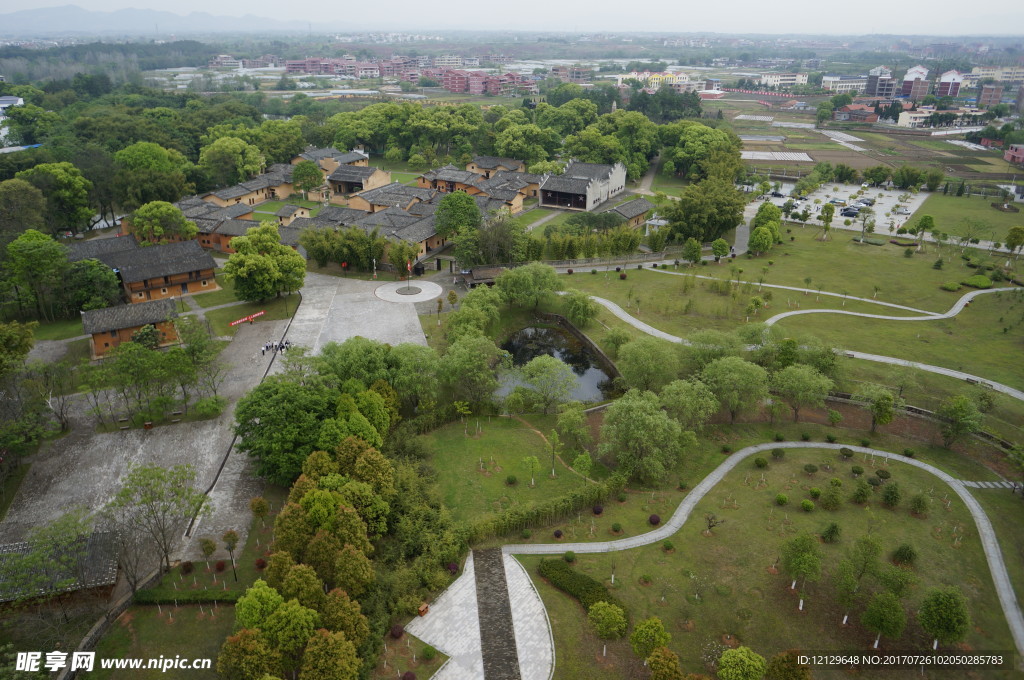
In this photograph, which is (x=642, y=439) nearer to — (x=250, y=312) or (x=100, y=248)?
(x=250, y=312)

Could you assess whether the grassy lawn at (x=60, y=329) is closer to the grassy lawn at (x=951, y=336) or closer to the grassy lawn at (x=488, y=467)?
the grassy lawn at (x=488, y=467)

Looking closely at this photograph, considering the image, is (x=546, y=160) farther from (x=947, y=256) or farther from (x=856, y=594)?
(x=856, y=594)

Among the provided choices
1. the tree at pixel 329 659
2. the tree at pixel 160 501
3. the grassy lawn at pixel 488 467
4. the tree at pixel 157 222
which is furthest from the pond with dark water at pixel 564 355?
the tree at pixel 157 222

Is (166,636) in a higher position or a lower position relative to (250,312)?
lower

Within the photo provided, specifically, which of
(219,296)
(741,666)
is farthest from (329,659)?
(219,296)

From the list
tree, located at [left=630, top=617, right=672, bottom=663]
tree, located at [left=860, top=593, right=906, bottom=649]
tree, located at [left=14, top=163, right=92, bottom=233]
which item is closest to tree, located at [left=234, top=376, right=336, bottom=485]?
tree, located at [left=630, top=617, right=672, bottom=663]
